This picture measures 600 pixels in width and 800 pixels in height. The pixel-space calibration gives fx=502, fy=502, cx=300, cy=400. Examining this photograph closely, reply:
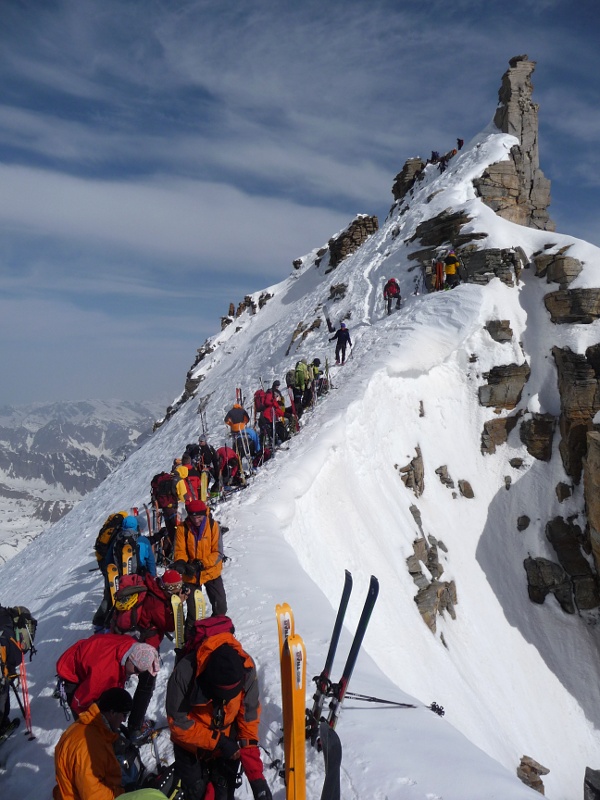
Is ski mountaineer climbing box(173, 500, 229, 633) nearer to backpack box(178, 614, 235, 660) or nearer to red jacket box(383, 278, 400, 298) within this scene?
backpack box(178, 614, 235, 660)

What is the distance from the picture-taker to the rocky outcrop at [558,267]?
2211 cm

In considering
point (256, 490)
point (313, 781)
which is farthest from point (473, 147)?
point (313, 781)

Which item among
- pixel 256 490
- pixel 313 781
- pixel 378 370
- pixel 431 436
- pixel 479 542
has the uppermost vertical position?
pixel 378 370

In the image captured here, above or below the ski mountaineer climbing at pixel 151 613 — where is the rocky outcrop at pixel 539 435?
above

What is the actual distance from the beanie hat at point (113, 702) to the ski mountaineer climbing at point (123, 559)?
12.2ft

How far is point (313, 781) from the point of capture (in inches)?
182

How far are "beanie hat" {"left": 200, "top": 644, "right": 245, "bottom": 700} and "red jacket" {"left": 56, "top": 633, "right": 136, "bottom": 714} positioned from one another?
937mm

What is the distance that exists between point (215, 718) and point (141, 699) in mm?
975

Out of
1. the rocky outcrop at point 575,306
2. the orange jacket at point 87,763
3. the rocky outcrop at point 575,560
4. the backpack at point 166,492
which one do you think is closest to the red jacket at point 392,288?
the rocky outcrop at point 575,306

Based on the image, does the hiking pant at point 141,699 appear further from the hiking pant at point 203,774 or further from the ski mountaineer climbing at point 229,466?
the ski mountaineer climbing at point 229,466

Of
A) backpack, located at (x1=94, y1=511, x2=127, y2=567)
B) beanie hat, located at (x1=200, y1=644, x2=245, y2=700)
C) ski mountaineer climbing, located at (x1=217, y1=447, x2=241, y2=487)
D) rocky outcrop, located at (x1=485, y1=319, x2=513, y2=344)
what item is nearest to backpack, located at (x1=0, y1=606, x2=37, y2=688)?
backpack, located at (x1=94, y1=511, x2=127, y2=567)

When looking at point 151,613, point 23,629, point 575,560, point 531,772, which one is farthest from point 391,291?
point 23,629

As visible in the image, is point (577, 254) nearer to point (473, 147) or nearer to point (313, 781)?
point (473, 147)

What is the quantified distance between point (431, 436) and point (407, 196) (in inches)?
1216
